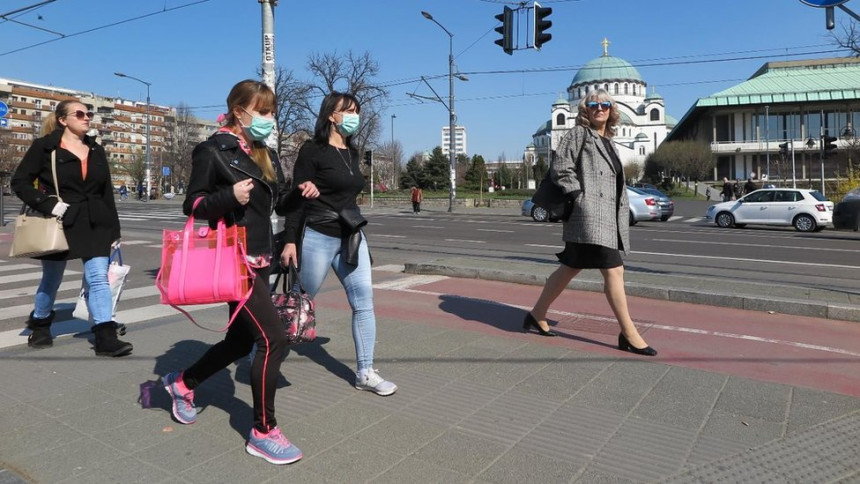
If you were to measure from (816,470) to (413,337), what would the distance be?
3.10m

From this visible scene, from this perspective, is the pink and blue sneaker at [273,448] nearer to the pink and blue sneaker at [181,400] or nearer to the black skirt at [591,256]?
the pink and blue sneaker at [181,400]

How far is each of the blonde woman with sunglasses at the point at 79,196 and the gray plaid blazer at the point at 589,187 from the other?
3.40m

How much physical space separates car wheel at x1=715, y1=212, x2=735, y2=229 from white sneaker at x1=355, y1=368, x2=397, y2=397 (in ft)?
74.5

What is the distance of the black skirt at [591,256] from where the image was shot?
4.82 m

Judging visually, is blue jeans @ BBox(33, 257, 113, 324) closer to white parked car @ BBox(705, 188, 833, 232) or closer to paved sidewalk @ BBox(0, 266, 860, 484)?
paved sidewalk @ BBox(0, 266, 860, 484)

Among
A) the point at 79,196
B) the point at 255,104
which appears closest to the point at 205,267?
the point at 255,104

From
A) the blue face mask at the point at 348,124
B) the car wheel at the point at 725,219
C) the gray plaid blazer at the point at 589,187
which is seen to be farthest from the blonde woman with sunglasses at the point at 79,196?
the car wheel at the point at 725,219

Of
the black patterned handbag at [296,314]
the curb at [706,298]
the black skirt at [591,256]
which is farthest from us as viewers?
the curb at [706,298]

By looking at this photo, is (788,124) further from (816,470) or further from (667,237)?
(816,470)

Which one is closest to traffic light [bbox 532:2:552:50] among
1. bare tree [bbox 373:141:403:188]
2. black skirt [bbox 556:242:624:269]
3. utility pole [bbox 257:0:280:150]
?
utility pole [bbox 257:0:280:150]

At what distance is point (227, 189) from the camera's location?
A: 2.94 m


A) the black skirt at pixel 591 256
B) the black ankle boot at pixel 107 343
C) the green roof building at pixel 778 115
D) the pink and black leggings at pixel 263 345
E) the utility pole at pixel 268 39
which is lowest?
the black ankle boot at pixel 107 343

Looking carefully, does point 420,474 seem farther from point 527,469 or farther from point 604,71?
point 604,71

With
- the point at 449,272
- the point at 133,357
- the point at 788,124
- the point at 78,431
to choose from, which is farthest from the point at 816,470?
the point at 788,124
